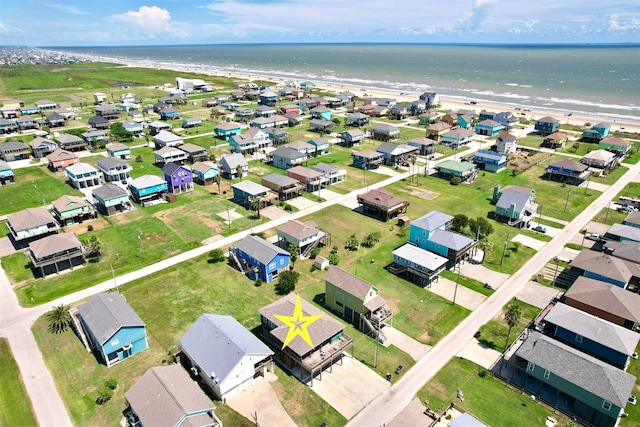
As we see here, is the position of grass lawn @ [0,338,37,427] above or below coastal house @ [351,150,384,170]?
below

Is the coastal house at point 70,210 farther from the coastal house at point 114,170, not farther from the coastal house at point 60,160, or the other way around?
the coastal house at point 60,160

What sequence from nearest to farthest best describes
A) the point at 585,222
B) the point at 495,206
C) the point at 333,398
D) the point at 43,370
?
the point at 333,398
the point at 43,370
the point at 585,222
the point at 495,206

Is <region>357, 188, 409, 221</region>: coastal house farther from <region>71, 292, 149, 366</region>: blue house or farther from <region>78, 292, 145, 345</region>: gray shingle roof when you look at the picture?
<region>78, 292, 145, 345</region>: gray shingle roof

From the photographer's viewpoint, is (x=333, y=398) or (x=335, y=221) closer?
(x=333, y=398)

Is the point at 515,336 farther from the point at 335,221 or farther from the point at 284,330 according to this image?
the point at 335,221

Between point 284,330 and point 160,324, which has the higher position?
point 284,330

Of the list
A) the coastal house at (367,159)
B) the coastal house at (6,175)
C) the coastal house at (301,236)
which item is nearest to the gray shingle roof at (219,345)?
the coastal house at (301,236)

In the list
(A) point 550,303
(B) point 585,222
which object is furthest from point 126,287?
(B) point 585,222

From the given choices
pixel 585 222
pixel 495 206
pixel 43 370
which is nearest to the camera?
pixel 43 370

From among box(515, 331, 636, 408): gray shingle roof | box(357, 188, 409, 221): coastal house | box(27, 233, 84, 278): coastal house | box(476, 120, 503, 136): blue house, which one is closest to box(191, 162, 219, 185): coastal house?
box(27, 233, 84, 278): coastal house
